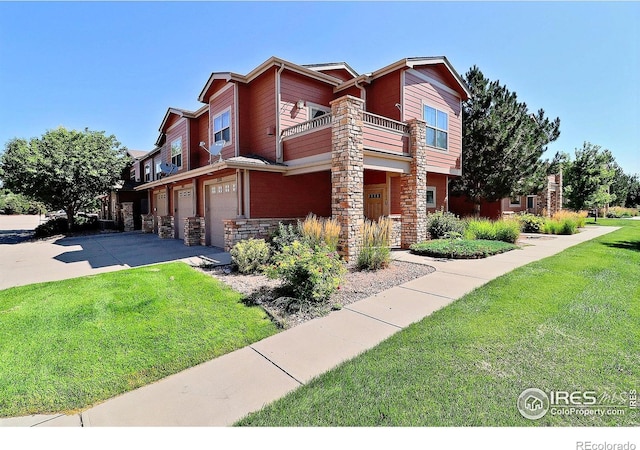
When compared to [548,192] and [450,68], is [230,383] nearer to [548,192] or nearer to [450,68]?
[450,68]

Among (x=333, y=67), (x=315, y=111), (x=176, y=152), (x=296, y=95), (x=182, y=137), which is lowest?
(x=176, y=152)

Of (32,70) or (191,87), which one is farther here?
(191,87)

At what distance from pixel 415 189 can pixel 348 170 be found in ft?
12.0

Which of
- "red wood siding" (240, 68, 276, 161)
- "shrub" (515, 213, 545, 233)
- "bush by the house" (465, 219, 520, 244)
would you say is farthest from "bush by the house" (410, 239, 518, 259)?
"shrub" (515, 213, 545, 233)

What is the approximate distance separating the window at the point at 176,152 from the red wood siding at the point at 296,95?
353 inches

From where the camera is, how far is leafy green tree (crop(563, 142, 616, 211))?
22.2m

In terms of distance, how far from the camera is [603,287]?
19.1ft

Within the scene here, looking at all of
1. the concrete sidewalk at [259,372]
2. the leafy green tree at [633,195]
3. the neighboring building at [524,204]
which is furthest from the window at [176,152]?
the leafy green tree at [633,195]

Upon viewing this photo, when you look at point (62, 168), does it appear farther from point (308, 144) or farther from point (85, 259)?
point (308, 144)

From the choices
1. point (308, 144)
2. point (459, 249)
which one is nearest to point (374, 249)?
point (459, 249)

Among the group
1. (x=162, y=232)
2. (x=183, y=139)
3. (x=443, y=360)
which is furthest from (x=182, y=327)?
(x=183, y=139)

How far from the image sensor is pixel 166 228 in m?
16.7
